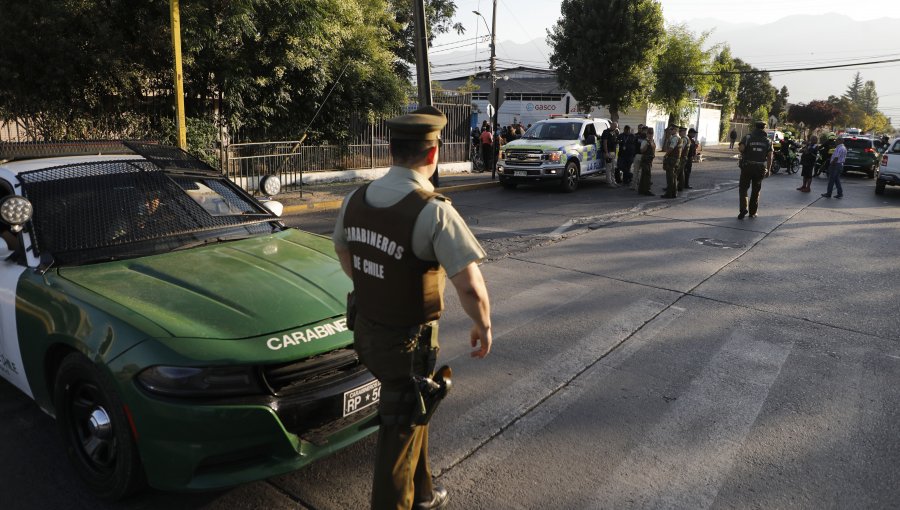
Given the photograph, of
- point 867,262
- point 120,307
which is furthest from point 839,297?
point 120,307

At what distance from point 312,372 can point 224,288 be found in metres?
0.68

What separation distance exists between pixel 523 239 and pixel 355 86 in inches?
342

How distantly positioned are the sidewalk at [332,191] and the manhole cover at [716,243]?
647 cm

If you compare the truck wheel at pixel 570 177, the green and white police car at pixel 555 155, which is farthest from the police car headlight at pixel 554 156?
the truck wheel at pixel 570 177

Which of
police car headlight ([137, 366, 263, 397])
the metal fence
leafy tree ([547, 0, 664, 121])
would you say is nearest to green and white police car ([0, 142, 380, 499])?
police car headlight ([137, 366, 263, 397])

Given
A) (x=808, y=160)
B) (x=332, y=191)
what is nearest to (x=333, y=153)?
(x=332, y=191)

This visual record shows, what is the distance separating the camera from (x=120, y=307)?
108 inches

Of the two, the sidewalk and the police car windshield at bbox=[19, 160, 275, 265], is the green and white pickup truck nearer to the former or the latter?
the sidewalk

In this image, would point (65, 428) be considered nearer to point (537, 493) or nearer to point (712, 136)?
point (537, 493)

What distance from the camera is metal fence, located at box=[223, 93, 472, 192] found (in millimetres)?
13109

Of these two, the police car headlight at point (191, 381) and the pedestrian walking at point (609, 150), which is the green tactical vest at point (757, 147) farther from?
the police car headlight at point (191, 381)

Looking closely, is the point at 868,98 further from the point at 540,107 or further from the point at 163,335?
the point at 163,335

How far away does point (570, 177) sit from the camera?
50.8 ft

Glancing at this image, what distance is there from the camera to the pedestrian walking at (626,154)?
17031 mm
